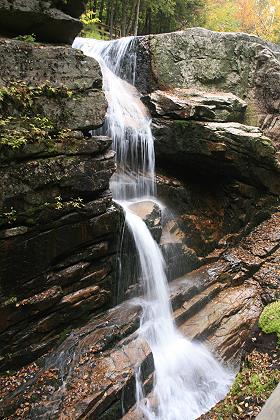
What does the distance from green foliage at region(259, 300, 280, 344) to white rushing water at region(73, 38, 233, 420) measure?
1.78 meters

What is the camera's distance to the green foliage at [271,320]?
5.71 metres

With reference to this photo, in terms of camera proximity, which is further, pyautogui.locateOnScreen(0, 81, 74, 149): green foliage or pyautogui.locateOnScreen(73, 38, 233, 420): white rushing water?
pyautogui.locateOnScreen(73, 38, 233, 420): white rushing water

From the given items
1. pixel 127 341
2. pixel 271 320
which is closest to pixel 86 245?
pixel 127 341

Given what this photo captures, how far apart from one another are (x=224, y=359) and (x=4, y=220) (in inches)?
210

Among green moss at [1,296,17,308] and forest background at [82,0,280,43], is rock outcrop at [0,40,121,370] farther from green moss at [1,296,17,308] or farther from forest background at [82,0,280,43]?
forest background at [82,0,280,43]

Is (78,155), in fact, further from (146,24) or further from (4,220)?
(146,24)

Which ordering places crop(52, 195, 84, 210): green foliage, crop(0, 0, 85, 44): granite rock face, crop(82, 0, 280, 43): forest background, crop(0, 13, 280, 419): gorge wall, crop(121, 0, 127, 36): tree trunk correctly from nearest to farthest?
1. crop(0, 13, 280, 419): gorge wall
2. crop(0, 0, 85, 44): granite rock face
3. crop(52, 195, 84, 210): green foliage
4. crop(82, 0, 280, 43): forest background
5. crop(121, 0, 127, 36): tree trunk

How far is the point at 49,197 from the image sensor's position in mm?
5883

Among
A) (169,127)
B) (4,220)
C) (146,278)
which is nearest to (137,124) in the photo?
(169,127)

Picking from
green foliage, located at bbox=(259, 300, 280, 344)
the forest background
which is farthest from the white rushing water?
the forest background

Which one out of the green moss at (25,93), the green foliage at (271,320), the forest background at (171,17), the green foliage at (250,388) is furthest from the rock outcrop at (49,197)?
the forest background at (171,17)

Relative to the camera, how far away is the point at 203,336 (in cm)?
750

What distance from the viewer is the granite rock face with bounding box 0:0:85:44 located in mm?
5645

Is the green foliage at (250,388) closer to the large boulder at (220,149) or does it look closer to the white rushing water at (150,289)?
the white rushing water at (150,289)
